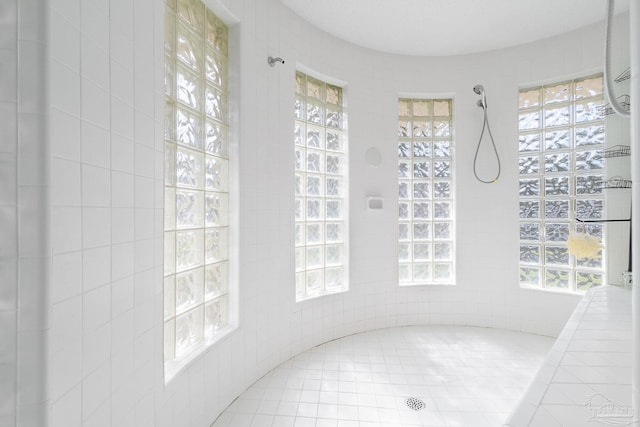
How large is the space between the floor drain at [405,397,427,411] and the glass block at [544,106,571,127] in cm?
269

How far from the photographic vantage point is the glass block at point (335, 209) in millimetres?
2754

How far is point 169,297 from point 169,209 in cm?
40

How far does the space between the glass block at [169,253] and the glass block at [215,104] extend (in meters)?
0.73

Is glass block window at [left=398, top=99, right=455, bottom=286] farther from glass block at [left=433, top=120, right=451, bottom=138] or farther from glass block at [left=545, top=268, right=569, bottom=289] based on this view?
glass block at [left=545, top=268, right=569, bottom=289]

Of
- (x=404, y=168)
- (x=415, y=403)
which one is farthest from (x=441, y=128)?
(x=415, y=403)

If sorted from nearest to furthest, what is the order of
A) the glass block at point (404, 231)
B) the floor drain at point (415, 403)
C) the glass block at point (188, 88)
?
the glass block at point (188, 88) → the floor drain at point (415, 403) → the glass block at point (404, 231)

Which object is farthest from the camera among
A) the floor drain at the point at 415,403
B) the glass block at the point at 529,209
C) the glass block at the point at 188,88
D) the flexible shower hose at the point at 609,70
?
the glass block at the point at 529,209

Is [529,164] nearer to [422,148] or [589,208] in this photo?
[589,208]

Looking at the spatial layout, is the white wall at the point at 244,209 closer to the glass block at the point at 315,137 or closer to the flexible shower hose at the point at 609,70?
the glass block at the point at 315,137

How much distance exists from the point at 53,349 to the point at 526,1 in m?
3.30

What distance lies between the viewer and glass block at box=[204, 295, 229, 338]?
1645mm

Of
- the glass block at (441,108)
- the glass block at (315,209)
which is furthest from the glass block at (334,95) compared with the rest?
the glass block at (441,108)

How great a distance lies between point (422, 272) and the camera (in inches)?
122

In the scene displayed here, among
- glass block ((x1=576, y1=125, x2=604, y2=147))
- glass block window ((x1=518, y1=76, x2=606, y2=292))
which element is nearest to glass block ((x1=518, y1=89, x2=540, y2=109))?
glass block window ((x1=518, y1=76, x2=606, y2=292))
